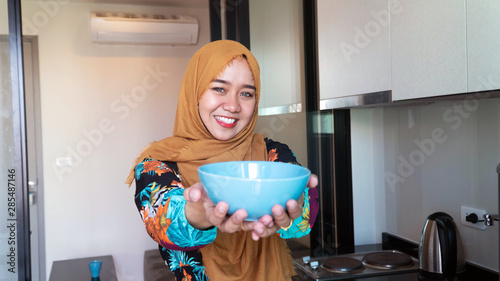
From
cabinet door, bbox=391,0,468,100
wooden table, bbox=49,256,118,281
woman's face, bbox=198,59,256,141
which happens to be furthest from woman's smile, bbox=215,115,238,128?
wooden table, bbox=49,256,118,281

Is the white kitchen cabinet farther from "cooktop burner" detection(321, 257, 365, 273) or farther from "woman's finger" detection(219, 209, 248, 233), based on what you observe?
"woman's finger" detection(219, 209, 248, 233)

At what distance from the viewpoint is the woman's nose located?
103 cm

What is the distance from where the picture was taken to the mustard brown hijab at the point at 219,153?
1047 mm

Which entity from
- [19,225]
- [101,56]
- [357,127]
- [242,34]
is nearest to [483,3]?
[357,127]

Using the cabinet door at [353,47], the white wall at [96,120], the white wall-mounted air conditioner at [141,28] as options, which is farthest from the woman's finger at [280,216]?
the white wall at [96,120]

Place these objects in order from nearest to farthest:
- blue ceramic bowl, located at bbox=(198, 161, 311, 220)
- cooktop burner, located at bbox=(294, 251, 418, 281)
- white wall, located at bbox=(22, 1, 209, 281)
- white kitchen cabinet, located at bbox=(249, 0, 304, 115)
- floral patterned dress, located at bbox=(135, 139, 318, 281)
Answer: blue ceramic bowl, located at bbox=(198, 161, 311, 220), floral patterned dress, located at bbox=(135, 139, 318, 281), cooktop burner, located at bbox=(294, 251, 418, 281), white kitchen cabinet, located at bbox=(249, 0, 304, 115), white wall, located at bbox=(22, 1, 209, 281)

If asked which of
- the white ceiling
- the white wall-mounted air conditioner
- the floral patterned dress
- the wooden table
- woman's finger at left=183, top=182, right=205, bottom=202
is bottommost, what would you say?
the wooden table

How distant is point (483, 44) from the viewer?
43.5 inches

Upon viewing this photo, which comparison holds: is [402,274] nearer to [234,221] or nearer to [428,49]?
[428,49]

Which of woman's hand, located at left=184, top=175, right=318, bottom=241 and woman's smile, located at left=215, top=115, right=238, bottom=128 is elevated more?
woman's smile, located at left=215, top=115, right=238, bottom=128

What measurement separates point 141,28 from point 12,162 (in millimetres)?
1711

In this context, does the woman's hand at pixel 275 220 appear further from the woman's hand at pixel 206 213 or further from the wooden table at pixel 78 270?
the wooden table at pixel 78 270

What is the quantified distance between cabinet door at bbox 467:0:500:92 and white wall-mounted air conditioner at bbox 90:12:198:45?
8.48 feet

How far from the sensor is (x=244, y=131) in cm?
114
